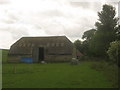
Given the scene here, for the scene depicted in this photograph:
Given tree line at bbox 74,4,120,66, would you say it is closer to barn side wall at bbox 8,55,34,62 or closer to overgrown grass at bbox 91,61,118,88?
barn side wall at bbox 8,55,34,62

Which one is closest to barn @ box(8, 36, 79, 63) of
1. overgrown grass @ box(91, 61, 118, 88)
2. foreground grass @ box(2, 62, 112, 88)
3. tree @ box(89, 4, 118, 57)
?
tree @ box(89, 4, 118, 57)

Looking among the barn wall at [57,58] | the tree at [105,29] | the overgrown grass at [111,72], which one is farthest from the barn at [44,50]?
the overgrown grass at [111,72]

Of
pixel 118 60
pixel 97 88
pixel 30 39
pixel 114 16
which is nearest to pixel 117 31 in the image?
pixel 114 16

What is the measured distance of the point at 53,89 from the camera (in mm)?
16094

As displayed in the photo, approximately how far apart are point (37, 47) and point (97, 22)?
1592 centimetres

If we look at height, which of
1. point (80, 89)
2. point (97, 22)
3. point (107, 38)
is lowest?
point (80, 89)

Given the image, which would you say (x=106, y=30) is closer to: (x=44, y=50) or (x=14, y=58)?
(x=44, y=50)

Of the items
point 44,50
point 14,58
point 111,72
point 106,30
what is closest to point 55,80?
point 111,72

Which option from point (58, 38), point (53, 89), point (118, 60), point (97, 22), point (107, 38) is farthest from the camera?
point (58, 38)

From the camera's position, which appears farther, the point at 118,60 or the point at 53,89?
the point at 118,60

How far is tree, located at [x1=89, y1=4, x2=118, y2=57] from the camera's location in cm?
6169

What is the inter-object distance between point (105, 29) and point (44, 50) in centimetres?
1568

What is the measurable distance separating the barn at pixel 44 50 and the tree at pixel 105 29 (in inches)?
281

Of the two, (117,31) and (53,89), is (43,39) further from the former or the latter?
(53,89)
